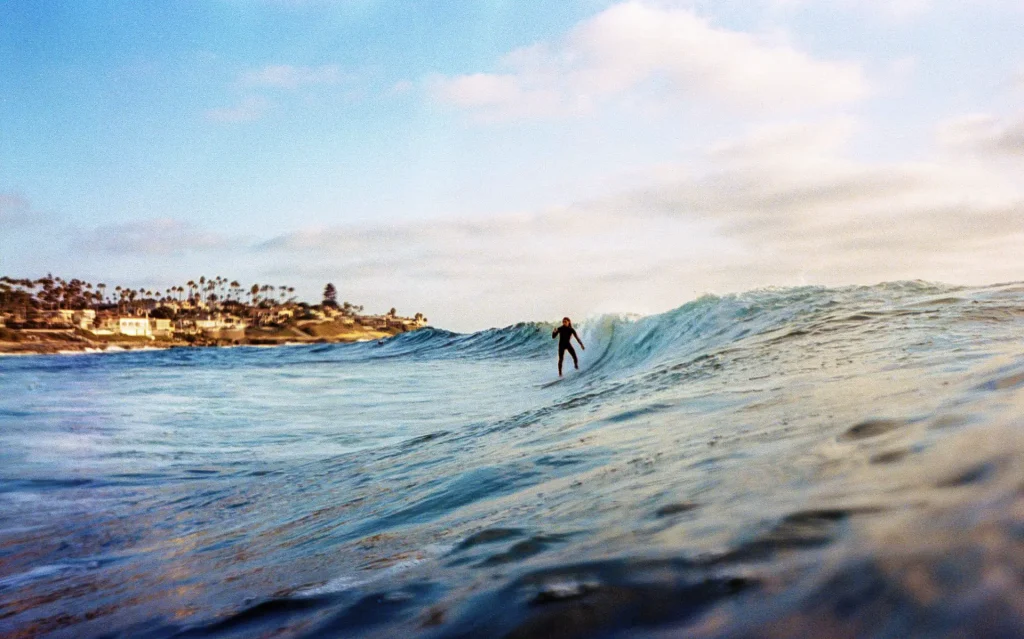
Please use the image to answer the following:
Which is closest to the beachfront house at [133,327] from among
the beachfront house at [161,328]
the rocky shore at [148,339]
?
the beachfront house at [161,328]

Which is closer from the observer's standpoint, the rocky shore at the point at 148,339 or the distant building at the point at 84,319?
the rocky shore at the point at 148,339

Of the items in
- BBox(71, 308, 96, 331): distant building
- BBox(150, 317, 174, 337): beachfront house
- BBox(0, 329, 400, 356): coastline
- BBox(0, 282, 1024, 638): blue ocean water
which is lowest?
BBox(0, 282, 1024, 638): blue ocean water

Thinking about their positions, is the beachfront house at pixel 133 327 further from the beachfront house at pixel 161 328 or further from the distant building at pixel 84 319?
the distant building at pixel 84 319

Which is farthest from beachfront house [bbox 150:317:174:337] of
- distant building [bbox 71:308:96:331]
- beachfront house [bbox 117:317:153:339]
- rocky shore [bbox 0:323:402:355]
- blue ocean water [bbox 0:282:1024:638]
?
blue ocean water [bbox 0:282:1024:638]

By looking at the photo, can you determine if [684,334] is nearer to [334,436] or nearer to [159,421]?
[334,436]

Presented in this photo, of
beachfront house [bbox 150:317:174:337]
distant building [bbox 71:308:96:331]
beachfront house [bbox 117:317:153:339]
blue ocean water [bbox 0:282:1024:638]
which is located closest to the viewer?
blue ocean water [bbox 0:282:1024:638]

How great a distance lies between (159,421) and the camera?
1320 centimetres

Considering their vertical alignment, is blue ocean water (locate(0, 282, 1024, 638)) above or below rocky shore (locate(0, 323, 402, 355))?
below

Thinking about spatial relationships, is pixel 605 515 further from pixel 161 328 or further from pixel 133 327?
pixel 161 328

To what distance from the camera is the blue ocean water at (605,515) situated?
6.58 ft

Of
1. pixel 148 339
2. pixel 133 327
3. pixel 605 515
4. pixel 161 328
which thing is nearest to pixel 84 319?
pixel 133 327

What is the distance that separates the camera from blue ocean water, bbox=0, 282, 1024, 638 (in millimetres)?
2006

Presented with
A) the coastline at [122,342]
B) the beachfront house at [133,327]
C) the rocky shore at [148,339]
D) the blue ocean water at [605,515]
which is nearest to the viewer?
the blue ocean water at [605,515]

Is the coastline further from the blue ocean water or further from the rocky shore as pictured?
the blue ocean water
